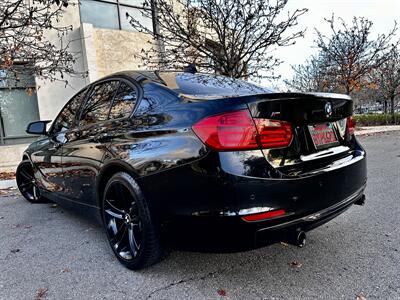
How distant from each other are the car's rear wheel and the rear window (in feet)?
10.4

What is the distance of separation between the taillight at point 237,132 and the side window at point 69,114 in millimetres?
2068

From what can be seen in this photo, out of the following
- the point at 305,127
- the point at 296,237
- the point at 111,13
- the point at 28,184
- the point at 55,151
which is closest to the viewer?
the point at 296,237

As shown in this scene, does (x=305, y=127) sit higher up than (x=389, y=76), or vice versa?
(x=389, y=76)

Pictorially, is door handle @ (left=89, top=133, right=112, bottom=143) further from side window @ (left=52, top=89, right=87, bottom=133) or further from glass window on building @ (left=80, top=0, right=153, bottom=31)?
glass window on building @ (left=80, top=0, right=153, bottom=31)

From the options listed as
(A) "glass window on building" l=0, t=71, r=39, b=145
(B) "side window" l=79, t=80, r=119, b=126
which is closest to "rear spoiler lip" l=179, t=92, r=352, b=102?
(B) "side window" l=79, t=80, r=119, b=126

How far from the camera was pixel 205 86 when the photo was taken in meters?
2.60

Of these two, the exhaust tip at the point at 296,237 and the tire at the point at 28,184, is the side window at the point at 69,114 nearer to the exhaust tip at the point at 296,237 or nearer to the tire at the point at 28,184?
the tire at the point at 28,184

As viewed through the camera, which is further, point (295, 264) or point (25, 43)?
point (25, 43)

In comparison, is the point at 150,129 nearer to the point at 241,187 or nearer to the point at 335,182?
the point at 241,187

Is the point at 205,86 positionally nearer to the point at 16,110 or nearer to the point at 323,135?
the point at 323,135

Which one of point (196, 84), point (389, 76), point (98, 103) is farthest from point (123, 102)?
point (389, 76)

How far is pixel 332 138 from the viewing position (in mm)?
2418

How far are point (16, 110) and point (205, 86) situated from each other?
970 centimetres

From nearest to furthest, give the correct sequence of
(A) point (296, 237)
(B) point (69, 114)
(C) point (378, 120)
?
(A) point (296, 237) < (B) point (69, 114) < (C) point (378, 120)
